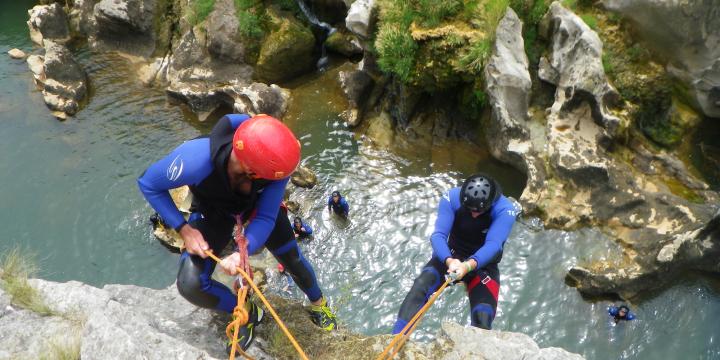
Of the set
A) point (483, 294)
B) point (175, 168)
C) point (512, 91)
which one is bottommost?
point (483, 294)

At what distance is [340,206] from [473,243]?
3851 millimetres

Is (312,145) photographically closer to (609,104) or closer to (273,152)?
(609,104)

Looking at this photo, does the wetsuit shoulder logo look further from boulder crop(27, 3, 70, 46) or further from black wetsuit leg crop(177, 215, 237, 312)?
boulder crop(27, 3, 70, 46)

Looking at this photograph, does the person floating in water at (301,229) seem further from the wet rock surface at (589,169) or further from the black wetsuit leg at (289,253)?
the wet rock surface at (589,169)

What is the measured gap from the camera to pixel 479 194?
5441 millimetres

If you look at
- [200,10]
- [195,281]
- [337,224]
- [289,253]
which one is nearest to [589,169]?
[337,224]

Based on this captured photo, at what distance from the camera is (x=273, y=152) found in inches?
145

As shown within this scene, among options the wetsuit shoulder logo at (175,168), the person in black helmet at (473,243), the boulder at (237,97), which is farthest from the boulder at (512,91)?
the wetsuit shoulder logo at (175,168)

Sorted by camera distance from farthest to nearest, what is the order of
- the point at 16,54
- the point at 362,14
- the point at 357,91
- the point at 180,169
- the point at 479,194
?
the point at 16,54 → the point at 357,91 → the point at 362,14 → the point at 479,194 → the point at 180,169

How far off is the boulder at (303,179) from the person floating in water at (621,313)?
609 centimetres

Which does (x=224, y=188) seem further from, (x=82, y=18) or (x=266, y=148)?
(x=82, y=18)

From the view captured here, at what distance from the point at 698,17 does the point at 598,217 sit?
4.14 metres

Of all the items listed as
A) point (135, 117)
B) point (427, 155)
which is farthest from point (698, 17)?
point (135, 117)

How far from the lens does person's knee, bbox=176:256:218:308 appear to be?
4.22 m
